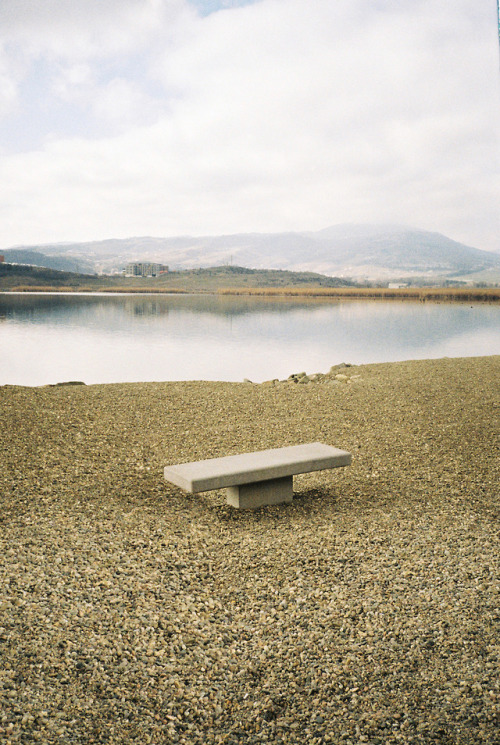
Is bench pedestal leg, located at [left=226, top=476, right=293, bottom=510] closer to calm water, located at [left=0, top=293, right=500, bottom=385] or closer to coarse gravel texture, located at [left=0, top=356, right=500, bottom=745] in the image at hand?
coarse gravel texture, located at [left=0, top=356, right=500, bottom=745]

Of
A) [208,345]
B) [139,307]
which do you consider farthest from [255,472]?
[139,307]

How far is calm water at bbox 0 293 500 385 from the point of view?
55.3ft

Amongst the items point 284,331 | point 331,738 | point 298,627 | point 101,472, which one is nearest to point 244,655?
point 298,627

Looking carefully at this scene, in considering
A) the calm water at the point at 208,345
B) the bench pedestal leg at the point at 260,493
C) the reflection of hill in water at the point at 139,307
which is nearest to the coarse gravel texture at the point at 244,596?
the bench pedestal leg at the point at 260,493

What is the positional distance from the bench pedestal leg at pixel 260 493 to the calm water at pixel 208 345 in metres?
9.91

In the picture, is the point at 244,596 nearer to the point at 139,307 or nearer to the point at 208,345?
the point at 208,345

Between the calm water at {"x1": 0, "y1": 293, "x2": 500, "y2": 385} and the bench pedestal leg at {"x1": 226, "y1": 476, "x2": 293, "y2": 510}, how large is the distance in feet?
32.5

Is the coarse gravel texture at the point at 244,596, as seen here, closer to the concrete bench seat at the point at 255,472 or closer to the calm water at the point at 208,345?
the concrete bench seat at the point at 255,472

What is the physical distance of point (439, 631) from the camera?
120 inches

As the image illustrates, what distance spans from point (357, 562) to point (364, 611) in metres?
0.61

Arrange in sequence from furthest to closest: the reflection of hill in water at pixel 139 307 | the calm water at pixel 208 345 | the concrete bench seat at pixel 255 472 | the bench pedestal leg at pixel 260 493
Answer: the reflection of hill in water at pixel 139 307 → the calm water at pixel 208 345 → the bench pedestal leg at pixel 260 493 → the concrete bench seat at pixel 255 472

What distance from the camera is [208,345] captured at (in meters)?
22.8

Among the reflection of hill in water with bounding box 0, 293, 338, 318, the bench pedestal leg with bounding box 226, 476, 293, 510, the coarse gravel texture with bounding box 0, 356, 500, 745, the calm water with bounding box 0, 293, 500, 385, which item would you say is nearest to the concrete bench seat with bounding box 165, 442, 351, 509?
the bench pedestal leg with bounding box 226, 476, 293, 510

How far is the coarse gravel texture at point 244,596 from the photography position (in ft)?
8.07
